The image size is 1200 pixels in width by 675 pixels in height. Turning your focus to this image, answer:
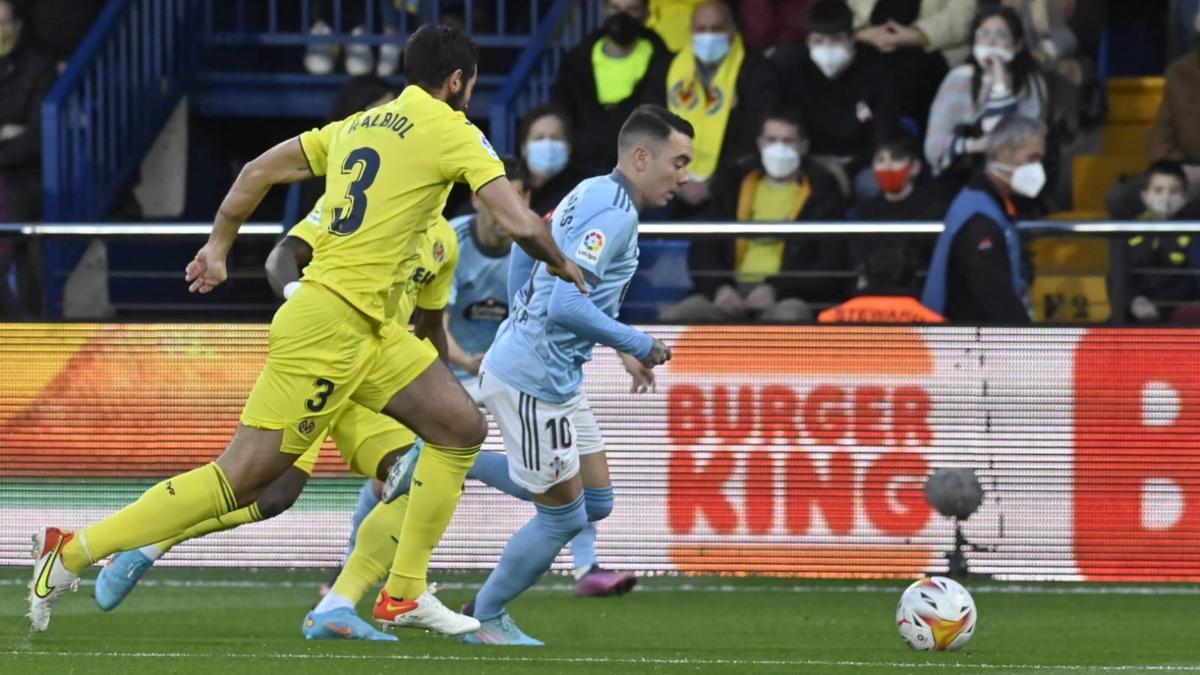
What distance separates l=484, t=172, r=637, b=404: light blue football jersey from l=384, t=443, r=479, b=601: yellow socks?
51 centimetres

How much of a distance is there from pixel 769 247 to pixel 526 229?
550 cm

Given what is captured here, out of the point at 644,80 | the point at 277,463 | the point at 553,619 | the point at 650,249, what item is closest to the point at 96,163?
the point at 644,80

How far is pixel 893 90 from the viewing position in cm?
1402

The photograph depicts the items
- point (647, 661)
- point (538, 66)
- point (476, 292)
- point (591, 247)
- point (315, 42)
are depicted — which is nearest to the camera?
point (647, 661)

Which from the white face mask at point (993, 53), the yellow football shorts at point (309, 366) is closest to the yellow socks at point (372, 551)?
the yellow football shorts at point (309, 366)

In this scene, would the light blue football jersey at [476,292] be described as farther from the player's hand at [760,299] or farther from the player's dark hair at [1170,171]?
the player's dark hair at [1170,171]

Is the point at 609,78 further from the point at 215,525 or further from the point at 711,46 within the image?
the point at 215,525

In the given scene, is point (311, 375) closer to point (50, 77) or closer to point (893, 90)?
point (893, 90)

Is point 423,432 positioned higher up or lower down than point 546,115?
lower down

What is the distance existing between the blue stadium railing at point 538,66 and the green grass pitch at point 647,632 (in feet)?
14.0

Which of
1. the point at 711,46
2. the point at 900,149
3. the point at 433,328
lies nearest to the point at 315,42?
the point at 711,46

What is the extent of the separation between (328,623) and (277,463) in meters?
1.01

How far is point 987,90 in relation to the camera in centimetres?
1377

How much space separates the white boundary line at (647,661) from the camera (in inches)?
305
